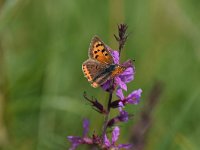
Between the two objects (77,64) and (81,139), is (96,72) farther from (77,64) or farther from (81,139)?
(77,64)

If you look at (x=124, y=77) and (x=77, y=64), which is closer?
(x=124, y=77)

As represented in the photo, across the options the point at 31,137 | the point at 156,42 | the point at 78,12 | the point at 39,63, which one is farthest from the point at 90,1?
the point at 31,137

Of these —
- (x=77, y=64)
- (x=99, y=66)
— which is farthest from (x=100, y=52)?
(x=77, y=64)

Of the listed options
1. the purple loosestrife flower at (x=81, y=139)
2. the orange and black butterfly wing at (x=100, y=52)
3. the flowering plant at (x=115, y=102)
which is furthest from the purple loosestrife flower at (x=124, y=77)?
the purple loosestrife flower at (x=81, y=139)

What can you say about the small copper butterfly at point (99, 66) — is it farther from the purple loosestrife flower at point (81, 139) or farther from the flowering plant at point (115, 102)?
the purple loosestrife flower at point (81, 139)

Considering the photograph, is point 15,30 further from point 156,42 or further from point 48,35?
point 156,42

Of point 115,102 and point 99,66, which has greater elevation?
point 99,66

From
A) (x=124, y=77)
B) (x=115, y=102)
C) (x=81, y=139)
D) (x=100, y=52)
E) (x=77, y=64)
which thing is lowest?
(x=81, y=139)
